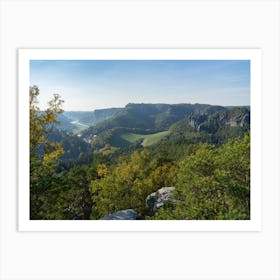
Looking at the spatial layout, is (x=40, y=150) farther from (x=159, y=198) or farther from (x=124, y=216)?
(x=159, y=198)

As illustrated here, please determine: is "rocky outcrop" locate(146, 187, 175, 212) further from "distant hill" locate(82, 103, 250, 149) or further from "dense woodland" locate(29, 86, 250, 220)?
"distant hill" locate(82, 103, 250, 149)

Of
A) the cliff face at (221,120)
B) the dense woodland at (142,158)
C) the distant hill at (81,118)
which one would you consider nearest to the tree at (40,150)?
the dense woodland at (142,158)

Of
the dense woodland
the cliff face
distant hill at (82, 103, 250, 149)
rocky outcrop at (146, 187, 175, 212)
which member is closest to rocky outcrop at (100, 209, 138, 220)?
the dense woodland
